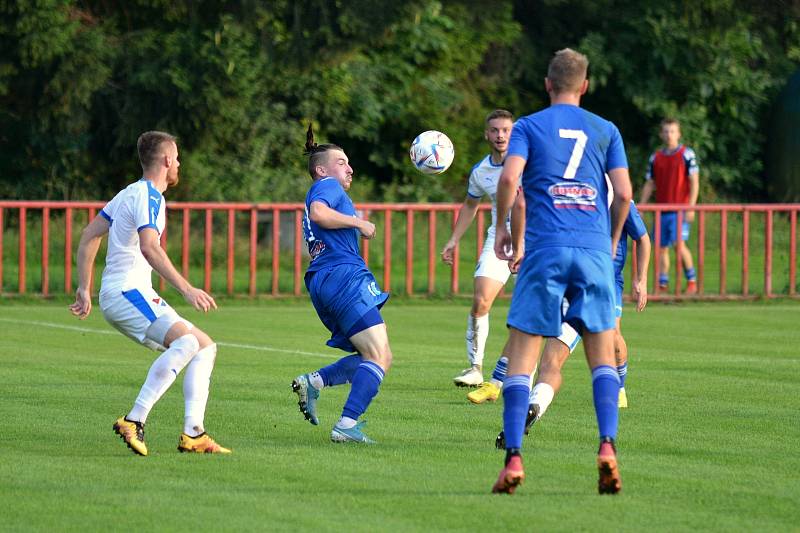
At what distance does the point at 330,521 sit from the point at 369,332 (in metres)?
2.49

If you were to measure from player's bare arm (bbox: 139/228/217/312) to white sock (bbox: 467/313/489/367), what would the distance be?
384 cm

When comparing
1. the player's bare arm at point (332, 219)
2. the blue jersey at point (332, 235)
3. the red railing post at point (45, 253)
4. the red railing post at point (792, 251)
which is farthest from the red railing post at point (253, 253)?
the player's bare arm at point (332, 219)

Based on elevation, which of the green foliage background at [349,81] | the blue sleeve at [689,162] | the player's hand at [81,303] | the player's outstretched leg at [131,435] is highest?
the green foliage background at [349,81]

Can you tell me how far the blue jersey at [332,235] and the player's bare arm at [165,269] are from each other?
108cm

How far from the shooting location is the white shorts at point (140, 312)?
26.2 ft

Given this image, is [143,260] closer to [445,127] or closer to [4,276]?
[4,276]

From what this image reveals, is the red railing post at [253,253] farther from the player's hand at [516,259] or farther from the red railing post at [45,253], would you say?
the player's hand at [516,259]

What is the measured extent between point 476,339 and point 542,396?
270 cm

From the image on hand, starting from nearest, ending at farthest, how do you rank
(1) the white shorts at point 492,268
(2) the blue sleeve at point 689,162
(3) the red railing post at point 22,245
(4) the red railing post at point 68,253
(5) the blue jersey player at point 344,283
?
(5) the blue jersey player at point 344,283 < (1) the white shorts at point 492,268 < (3) the red railing post at point 22,245 < (4) the red railing post at point 68,253 < (2) the blue sleeve at point 689,162

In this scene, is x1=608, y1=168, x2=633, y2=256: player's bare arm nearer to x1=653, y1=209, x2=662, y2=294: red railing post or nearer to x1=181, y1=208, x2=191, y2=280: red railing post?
x1=181, y1=208, x2=191, y2=280: red railing post

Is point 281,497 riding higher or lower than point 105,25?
lower

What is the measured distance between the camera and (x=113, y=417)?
30.8ft

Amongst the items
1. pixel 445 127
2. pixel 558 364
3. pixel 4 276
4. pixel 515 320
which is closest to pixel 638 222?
pixel 558 364

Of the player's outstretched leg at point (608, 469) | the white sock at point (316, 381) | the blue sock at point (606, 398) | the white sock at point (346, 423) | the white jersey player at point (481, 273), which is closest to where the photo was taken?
the player's outstretched leg at point (608, 469)
